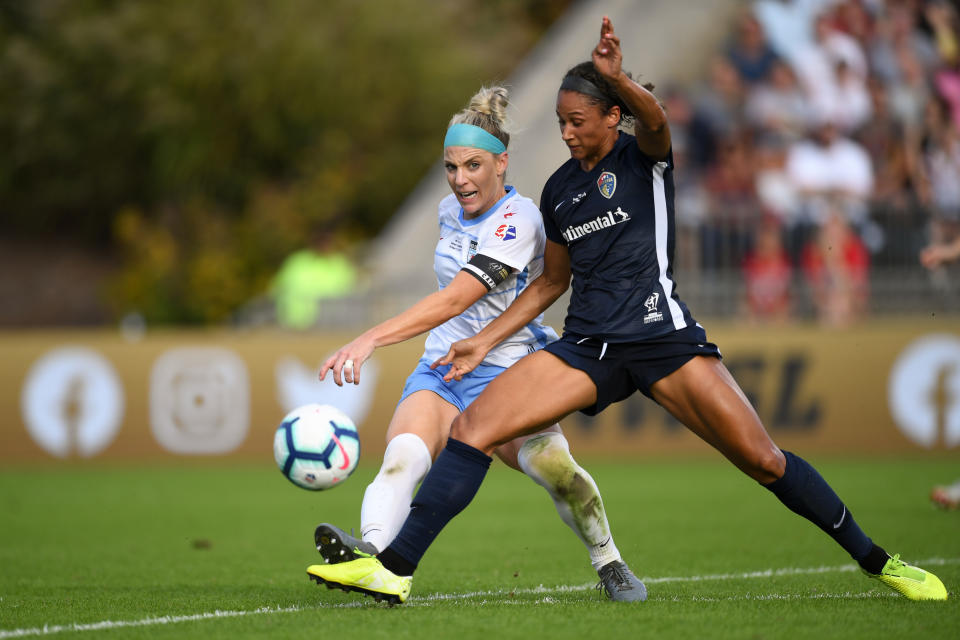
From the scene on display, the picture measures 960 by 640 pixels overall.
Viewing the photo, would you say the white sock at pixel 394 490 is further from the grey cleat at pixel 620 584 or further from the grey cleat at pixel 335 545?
the grey cleat at pixel 620 584

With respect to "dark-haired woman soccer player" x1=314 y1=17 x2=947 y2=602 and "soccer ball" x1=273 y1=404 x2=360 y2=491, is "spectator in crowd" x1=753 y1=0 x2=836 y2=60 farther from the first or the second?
"soccer ball" x1=273 y1=404 x2=360 y2=491

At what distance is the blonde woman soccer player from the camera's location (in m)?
5.66

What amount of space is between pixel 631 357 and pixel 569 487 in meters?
0.71

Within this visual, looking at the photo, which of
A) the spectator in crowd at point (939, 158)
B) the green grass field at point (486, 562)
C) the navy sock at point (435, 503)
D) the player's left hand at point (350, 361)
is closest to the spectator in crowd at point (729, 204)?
the spectator in crowd at point (939, 158)

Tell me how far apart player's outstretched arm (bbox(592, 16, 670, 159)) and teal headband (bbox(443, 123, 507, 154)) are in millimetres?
755

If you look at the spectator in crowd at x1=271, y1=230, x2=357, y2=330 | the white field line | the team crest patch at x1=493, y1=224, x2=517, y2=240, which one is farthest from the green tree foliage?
the team crest patch at x1=493, y1=224, x2=517, y2=240

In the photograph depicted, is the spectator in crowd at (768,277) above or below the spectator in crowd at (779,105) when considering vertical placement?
below

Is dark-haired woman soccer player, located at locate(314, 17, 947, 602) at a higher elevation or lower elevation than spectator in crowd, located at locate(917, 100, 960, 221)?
lower

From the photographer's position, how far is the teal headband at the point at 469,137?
582cm

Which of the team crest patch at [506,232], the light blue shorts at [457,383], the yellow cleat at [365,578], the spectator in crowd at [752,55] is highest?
the spectator in crowd at [752,55]

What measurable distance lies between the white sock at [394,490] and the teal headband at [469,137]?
1369 mm

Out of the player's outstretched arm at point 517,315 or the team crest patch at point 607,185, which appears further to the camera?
Result: the player's outstretched arm at point 517,315

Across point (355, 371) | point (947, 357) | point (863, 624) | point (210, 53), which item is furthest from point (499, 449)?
point (210, 53)

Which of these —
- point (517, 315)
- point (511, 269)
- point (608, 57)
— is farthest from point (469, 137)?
point (608, 57)
